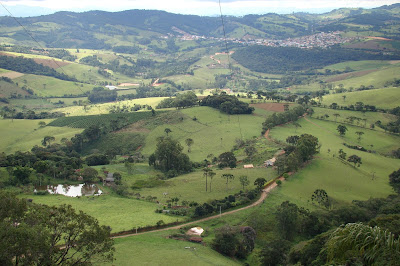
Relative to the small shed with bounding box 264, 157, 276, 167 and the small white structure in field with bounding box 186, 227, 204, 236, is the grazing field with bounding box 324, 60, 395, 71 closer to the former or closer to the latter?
the small shed with bounding box 264, 157, 276, 167

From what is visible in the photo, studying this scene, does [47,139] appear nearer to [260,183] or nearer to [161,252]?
[260,183]

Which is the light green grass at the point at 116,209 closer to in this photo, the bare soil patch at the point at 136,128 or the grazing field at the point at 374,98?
the bare soil patch at the point at 136,128

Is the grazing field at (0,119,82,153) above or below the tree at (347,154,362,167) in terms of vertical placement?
above

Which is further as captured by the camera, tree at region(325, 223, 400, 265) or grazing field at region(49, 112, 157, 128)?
grazing field at region(49, 112, 157, 128)

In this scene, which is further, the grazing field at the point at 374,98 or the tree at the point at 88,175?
the grazing field at the point at 374,98

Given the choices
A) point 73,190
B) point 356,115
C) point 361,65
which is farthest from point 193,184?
point 361,65

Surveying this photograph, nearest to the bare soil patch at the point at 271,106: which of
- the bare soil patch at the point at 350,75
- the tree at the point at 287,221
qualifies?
the tree at the point at 287,221

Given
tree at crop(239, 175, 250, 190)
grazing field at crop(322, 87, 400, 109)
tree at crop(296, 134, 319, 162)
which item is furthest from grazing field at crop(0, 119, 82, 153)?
grazing field at crop(322, 87, 400, 109)
